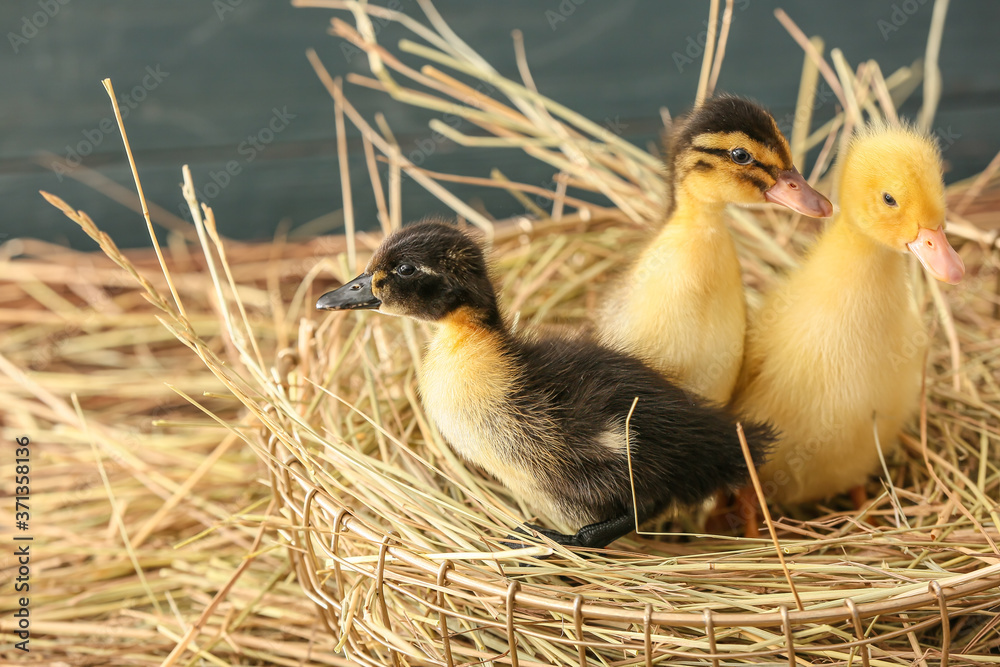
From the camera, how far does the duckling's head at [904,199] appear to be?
91 cm

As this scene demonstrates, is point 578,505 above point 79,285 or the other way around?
the other way around

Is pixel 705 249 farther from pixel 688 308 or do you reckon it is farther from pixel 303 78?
pixel 303 78

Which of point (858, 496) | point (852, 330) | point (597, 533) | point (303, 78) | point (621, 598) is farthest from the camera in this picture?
point (303, 78)

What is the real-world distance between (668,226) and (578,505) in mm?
374

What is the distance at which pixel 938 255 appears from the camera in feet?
2.97

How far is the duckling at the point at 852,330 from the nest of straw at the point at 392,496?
8 cm

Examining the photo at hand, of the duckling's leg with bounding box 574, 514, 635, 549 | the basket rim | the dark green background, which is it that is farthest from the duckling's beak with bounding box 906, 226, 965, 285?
the dark green background

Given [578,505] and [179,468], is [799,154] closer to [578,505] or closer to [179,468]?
[578,505]

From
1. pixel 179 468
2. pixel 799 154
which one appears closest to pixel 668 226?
pixel 799 154

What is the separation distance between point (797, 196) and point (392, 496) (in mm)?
586

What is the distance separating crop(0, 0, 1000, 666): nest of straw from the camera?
78 centimetres

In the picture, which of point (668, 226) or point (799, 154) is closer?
point (668, 226)

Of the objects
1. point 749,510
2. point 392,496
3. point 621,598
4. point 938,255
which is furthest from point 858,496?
point 392,496

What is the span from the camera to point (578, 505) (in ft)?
2.96
